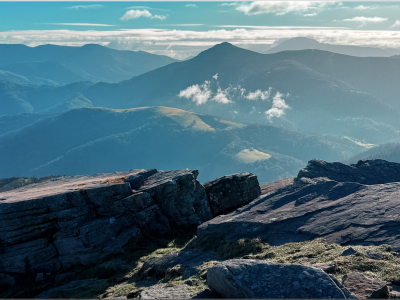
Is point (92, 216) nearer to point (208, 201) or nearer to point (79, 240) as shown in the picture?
point (79, 240)

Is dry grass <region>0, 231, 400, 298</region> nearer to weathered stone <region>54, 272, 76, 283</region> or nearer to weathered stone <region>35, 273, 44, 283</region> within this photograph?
weathered stone <region>54, 272, 76, 283</region>

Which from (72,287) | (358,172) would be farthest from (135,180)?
(358,172)

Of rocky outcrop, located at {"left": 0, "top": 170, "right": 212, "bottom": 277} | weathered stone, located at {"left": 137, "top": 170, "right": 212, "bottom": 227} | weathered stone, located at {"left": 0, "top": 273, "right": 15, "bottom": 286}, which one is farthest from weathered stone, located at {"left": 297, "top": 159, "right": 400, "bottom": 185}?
weathered stone, located at {"left": 0, "top": 273, "right": 15, "bottom": 286}

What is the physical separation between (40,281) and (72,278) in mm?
3396

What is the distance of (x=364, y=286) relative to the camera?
13664mm

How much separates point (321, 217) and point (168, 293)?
47.6 ft

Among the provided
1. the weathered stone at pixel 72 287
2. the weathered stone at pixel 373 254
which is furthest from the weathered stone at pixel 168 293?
the weathered stone at pixel 373 254

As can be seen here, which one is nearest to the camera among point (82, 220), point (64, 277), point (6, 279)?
point (64, 277)

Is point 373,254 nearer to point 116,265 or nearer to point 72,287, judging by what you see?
point 116,265

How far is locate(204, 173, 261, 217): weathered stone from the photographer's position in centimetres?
4325

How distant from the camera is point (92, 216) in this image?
33875 millimetres

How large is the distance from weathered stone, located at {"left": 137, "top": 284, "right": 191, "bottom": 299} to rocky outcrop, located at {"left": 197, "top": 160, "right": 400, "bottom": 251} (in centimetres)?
864

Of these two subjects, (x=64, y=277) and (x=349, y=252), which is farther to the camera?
(x=64, y=277)

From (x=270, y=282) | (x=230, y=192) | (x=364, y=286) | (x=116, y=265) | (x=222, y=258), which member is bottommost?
(x=116, y=265)
